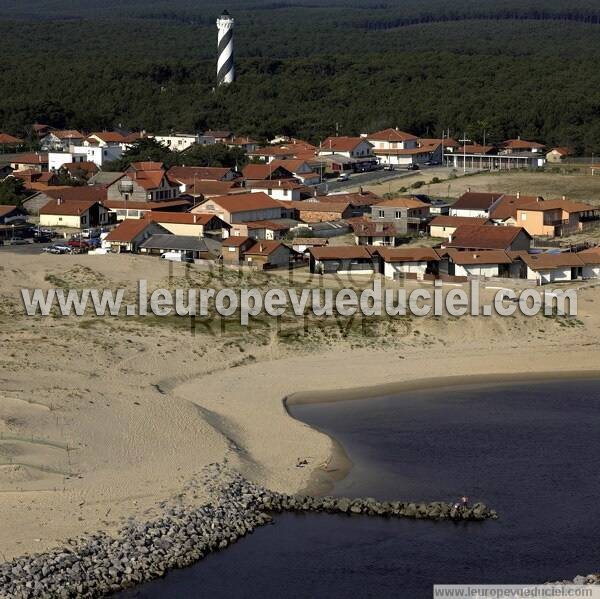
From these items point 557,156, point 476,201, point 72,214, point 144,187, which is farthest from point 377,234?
point 557,156

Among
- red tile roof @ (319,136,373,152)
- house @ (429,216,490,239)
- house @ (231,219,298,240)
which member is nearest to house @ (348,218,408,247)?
house @ (429,216,490,239)

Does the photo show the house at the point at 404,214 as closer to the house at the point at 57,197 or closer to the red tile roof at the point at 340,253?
the red tile roof at the point at 340,253

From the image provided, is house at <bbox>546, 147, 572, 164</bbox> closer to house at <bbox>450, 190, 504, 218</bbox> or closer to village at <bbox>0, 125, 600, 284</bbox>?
village at <bbox>0, 125, 600, 284</bbox>

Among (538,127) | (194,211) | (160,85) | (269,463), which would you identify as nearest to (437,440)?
(269,463)

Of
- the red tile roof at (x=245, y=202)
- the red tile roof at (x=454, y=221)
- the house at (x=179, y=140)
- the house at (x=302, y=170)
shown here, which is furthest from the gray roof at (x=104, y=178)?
the red tile roof at (x=454, y=221)

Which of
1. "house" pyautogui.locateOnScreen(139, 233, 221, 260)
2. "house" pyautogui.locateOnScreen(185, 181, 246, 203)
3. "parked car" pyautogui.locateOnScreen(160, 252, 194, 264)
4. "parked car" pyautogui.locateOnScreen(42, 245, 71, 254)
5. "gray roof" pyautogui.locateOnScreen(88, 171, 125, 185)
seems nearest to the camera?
"parked car" pyautogui.locateOnScreen(160, 252, 194, 264)

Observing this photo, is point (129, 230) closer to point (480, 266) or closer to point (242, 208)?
point (242, 208)
